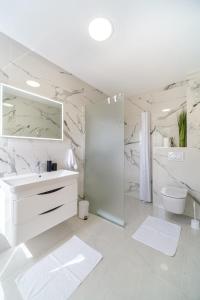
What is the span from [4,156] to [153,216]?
7.66 ft

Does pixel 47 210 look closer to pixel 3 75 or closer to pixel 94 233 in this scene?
pixel 94 233

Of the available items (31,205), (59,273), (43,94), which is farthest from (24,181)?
(43,94)

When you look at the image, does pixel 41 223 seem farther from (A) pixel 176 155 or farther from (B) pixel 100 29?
(A) pixel 176 155

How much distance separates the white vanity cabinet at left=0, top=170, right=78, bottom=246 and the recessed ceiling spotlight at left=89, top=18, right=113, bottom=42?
5.30 feet

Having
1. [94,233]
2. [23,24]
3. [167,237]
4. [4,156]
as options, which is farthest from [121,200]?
[23,24]

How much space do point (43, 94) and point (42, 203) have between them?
4.68 feet

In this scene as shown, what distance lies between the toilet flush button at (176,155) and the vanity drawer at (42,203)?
5.76 feet

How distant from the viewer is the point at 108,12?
1.23 m

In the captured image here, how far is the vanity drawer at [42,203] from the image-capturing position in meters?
1.24

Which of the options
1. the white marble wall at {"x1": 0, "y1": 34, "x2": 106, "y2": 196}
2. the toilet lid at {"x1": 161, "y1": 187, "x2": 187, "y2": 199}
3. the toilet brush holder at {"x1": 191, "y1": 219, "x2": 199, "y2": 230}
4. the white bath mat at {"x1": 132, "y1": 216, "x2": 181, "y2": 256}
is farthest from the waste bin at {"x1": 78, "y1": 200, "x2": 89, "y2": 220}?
the toilet brush holder at {"x1": 191, "y1": 219, "x2": 199, "y2": 230}

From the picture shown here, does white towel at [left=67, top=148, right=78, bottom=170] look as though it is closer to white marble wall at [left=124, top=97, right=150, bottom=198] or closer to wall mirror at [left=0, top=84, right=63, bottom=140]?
wall mirror at [left=0, top=84, right=63, bottom=140]

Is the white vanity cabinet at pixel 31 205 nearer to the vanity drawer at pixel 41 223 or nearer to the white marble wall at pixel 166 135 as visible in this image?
the vanity drawer at pixel 41 223

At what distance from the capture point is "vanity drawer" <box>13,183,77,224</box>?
1235 mm

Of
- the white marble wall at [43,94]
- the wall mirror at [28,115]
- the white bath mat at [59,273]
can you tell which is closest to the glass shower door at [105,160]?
the white marble wall at [43,94]
